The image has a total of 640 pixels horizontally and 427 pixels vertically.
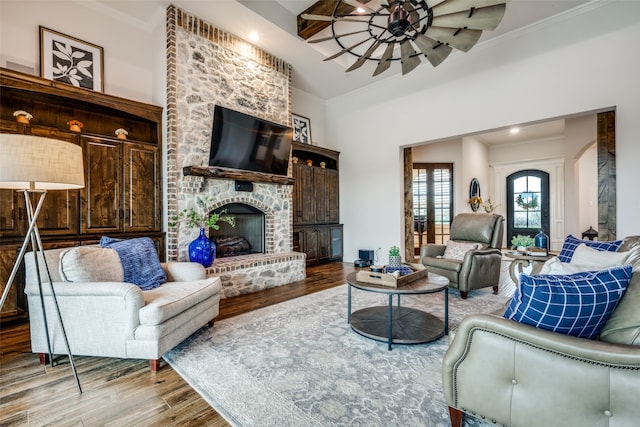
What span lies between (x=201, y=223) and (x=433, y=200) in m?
5.91

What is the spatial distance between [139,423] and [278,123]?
4.36 meters

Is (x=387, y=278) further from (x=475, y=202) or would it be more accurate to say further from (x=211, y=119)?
(x=475, y=202)

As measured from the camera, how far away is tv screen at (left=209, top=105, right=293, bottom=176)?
14.0ft

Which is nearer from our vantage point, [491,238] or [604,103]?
[604,103]

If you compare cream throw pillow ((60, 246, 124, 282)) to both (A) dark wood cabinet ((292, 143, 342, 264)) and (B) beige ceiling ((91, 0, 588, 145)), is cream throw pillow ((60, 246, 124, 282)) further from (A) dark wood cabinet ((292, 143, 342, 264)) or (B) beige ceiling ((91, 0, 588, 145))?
(A) dark wood cabinet ((292, 143, 342, 264))

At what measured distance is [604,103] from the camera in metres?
3.82

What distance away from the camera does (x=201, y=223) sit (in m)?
4.12

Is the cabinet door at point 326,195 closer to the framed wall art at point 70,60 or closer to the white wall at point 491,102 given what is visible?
the white wall at point 491,102

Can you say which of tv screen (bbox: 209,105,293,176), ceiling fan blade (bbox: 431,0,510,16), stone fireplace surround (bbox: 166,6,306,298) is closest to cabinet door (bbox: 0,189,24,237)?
stone fireplace surround (bbox: 166,6,306,298)

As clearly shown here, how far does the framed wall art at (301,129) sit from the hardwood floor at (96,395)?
4852 millimetres

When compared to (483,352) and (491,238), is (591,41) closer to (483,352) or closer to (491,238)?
(491,238)

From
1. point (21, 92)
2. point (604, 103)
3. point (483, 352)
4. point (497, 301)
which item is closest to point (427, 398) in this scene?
point (483, 352)

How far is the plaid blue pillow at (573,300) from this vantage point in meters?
1.26

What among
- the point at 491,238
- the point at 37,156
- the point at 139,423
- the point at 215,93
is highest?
the point at 215,93
